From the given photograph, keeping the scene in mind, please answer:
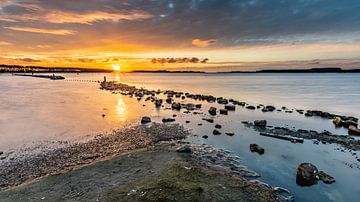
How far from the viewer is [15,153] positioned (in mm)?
20469

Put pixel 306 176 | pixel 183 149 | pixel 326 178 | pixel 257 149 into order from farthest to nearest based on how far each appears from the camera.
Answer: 1. pixel 257 149
2. pixel 183 149
3. pixel 326 178
4. pixel 306 176

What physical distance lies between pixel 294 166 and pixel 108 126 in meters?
19.3

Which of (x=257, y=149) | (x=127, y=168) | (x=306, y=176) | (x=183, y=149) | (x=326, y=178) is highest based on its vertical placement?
(x=183, y=149)

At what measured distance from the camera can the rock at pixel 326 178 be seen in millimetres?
16047

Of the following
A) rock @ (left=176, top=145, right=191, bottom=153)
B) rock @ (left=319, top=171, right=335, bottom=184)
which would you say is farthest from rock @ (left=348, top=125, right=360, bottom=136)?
rock @ (left=176, top=145, right=191, bottom=153)

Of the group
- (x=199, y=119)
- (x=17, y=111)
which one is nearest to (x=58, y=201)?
(x=199, y=119)

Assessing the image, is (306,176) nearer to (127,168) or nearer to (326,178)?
(326,178)

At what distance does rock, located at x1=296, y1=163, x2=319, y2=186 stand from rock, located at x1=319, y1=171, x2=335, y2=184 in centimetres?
41

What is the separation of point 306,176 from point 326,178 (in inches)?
57.6

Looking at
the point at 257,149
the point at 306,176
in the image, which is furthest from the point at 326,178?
the point at 257,149

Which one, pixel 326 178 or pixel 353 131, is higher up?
pixel 353 131

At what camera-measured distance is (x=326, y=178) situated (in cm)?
1641

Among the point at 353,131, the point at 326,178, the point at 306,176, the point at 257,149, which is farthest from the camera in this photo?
the point at 353,131

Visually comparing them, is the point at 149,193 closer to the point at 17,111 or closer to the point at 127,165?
the point at 127,165
